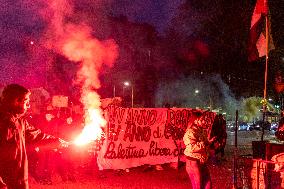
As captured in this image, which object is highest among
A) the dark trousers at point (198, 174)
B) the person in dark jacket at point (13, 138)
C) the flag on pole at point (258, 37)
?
the flag on pole at point (258, 37)

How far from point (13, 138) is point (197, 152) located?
396 cm

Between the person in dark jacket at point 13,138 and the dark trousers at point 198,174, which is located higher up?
the person in dark jacket at point 13,138

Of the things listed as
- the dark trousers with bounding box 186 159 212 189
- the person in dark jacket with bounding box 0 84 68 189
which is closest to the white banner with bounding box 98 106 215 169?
the dark trousers with bounding box 186 159 212 189

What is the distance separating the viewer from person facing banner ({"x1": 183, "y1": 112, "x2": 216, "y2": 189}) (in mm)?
7379

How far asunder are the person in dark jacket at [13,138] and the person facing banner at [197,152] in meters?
3.64

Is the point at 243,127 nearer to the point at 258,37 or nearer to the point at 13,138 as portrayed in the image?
the point at 258,37

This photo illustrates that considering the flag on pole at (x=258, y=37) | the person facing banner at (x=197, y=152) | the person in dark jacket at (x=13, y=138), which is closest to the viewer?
the person in dark jacket at (x=13, y=138)

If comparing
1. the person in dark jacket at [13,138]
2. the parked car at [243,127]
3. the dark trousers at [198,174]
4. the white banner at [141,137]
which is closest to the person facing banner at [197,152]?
the dark trousers at [198,174]

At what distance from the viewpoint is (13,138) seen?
174 inches

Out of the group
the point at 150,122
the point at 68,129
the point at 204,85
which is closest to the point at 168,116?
the point at 150,122

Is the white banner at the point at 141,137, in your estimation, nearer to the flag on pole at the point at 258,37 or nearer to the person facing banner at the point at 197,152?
the flag on pole at the point at 258,37

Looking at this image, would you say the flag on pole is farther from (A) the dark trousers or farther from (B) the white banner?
Answer: (B) the white banner

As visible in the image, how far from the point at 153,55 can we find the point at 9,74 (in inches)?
575

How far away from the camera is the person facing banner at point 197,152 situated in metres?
7.38
